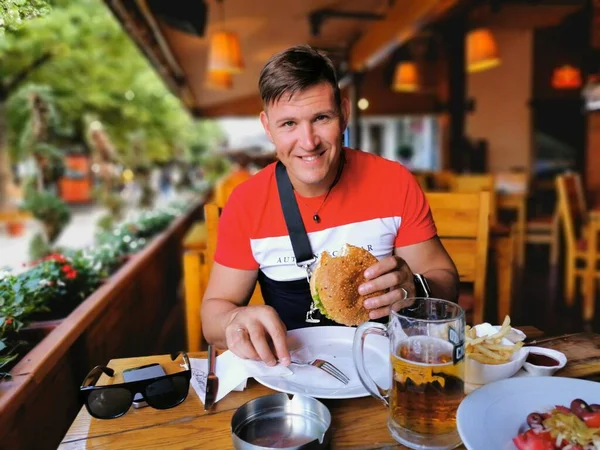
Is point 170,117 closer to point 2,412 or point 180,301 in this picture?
point 180,301

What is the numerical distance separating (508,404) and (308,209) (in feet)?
3.23

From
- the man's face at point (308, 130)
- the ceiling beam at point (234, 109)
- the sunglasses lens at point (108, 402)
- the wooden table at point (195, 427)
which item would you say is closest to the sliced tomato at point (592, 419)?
the wooden table at point (195, 427)

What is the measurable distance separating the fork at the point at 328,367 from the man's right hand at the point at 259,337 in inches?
2.2

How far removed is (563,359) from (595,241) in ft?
11.9

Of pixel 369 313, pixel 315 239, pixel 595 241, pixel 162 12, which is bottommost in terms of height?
pixel 595 241

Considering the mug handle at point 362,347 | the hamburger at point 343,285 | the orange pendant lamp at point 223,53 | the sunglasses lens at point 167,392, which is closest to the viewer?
the mug handle at point 362,347

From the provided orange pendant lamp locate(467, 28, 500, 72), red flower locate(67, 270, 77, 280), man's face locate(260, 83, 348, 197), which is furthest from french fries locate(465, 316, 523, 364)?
orange pendant lamp locate(467, 28, 500, 72)

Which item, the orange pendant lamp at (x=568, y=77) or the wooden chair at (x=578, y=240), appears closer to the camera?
the wooden chair at (x=578, y=240)

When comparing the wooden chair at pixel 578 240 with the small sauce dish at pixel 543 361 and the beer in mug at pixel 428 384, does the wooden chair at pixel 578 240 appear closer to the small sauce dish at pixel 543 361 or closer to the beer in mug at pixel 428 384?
the small sauce dish at pixel 543 361

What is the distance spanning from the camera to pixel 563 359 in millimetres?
1197

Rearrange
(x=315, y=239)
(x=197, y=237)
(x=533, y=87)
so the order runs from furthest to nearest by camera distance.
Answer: (x=533, y=87) < (x=197, y=237) < (x=315, y=239)

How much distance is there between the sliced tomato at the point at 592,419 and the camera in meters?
0.82

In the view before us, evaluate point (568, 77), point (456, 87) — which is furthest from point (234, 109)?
point (568, 77)

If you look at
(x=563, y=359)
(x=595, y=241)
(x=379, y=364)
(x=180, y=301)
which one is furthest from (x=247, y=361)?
(x=180, y=301)
